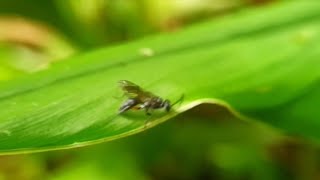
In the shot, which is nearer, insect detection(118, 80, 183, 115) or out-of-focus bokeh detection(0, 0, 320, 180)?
insect detection(118, 80, 183, 115)

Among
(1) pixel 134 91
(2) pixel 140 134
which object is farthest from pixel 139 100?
(2) pixel 140 134

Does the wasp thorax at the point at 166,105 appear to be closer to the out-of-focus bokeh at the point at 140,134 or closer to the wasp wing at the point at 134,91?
the wasp wing at the point at 134,91

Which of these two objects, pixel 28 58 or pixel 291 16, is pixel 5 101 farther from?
pixel 291 16

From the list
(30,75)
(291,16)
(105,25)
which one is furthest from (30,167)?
(291,16)

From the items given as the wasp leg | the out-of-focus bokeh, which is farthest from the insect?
the out-of-focus bokeh

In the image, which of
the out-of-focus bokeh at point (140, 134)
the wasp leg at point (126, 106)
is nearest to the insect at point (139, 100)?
the wasp leg at point (126, 106)

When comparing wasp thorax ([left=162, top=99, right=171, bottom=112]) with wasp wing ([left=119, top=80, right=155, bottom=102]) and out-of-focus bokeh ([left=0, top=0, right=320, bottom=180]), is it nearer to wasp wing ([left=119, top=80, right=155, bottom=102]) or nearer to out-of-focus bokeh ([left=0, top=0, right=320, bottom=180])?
wasp wing ([left=119, top=80, right=155, bottom=102])
